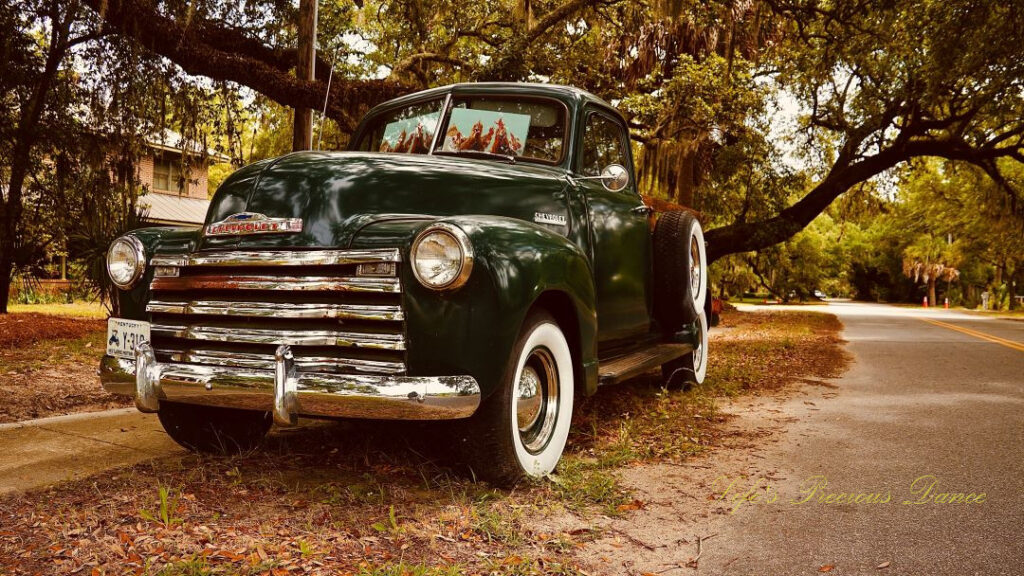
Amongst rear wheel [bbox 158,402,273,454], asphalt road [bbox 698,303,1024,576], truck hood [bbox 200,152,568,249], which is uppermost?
truck hood [bbox 200,152,568,249]

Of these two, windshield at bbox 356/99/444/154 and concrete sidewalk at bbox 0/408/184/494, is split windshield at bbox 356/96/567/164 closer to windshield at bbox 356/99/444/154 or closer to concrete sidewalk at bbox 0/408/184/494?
windshield at bbox 356/99/444/154

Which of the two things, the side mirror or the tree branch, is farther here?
the tree branch

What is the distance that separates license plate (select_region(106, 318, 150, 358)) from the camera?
361 cm

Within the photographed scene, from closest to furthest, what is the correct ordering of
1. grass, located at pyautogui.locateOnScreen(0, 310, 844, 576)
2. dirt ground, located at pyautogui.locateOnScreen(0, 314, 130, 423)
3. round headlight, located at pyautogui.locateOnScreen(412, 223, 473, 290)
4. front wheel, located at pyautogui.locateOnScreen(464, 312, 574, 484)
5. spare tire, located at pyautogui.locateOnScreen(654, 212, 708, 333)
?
grass, located at pyautogui.locateOnScreen(0, 310, 844, 576), round headlight, located at pyautogui.locateOnScreen(412, 223, 473, 290), front wheel, located at pyautogui.locateOnScreen(464, 312, 574, 484), spare tire, located at pyautogui.locateOnScreen(654, 212, 708, 333), dirt ground, located at pyautogui.locateOnScreen(0, 314, 130, 423)

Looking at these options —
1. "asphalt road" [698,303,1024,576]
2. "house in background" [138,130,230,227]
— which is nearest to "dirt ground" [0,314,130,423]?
"asphalt road" [698,303,1024,576]

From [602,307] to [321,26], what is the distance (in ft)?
34.3

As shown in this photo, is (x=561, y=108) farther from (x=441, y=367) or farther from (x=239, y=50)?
(x=239, y=50)

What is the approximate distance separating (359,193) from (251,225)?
0.53 m

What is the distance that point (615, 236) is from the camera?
4902mm

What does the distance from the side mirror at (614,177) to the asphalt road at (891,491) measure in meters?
1.87

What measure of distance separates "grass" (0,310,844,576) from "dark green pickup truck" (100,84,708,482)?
0.92ft

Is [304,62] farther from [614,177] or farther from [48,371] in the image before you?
[614,177]

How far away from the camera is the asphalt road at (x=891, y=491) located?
9.39 ft

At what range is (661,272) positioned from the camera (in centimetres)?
557
